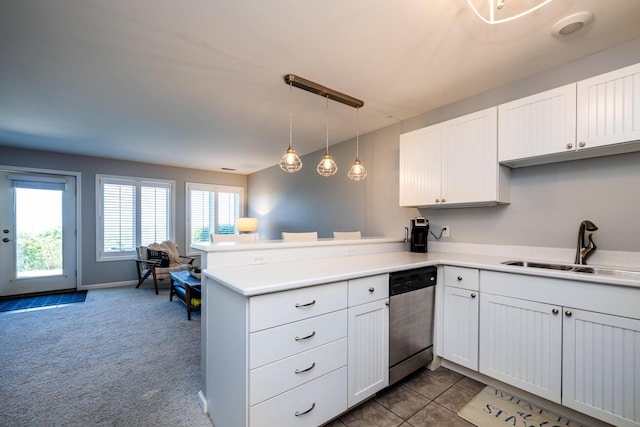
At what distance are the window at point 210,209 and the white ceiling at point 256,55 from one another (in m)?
2.79

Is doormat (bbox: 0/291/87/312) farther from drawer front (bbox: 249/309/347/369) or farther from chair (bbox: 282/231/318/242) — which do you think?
drawer front (bbox: 249/309/347/369)

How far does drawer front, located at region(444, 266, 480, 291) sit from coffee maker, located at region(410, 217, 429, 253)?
0.66 meters

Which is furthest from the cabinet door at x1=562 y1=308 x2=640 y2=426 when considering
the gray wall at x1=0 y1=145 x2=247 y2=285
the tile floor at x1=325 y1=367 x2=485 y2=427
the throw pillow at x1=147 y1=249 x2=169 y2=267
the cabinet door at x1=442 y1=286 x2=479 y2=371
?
the gray wall at x1=0 y1=145 x2=247 y2=285

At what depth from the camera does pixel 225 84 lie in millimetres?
2496

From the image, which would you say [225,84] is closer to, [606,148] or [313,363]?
[313,363]

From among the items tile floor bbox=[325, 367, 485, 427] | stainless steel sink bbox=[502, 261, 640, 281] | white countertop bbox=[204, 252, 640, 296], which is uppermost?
white countertop bbox=[204, 252, 640, 296]

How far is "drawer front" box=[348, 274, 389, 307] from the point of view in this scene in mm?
1690

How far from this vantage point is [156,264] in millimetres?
4746

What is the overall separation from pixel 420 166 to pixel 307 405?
232cm

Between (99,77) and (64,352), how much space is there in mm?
2594

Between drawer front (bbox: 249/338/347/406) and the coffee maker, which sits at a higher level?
the coffee maker

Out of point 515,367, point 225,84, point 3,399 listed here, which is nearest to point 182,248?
point 3,399

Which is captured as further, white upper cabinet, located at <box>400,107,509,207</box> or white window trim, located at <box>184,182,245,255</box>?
white window trim, located at <box>184,182,245,255</box>

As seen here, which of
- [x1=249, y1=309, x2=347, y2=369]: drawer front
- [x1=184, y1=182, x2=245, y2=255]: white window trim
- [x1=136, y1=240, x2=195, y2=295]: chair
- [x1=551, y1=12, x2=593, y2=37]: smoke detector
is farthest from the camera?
[x1=184, y1=182, x2=245, y2=255]: white window trim
